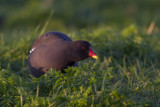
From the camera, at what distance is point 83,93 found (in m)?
2.95

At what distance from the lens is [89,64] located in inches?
134

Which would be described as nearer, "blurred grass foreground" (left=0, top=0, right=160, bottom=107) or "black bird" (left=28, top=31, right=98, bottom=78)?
"blurred grass foreground" (left=0, top=0, right=160, bottom=107)

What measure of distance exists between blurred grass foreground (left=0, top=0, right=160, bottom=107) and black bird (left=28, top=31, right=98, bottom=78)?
0.20 meters

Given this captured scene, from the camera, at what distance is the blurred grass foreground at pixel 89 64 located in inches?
117

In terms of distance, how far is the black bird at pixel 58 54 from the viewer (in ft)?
12.0

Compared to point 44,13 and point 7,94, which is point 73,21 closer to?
point 44,13

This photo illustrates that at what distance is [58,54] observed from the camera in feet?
12.0

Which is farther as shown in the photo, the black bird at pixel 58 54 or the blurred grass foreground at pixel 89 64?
the black bird at pixel 58 54

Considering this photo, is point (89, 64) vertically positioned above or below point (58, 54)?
below

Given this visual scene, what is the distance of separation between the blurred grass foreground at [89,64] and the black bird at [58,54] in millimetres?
198

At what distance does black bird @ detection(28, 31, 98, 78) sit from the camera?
365 centimetres

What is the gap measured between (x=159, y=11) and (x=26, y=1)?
548 centimetres

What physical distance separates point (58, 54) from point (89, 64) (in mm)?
481

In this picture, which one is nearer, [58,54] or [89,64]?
[89,64]
